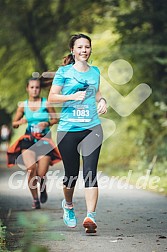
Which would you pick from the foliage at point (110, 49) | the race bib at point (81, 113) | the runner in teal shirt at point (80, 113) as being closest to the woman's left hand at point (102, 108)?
the runner in teal shirt at point (80, 113)

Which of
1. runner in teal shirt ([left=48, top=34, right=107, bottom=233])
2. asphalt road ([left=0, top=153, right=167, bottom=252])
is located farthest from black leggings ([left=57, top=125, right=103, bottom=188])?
asphalt road ([left=0, top=153, right=167, bottom=252])

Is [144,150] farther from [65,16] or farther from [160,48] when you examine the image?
[65,16]

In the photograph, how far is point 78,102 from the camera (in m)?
7.59

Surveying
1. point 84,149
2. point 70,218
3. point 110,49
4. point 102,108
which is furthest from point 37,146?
point 110,49

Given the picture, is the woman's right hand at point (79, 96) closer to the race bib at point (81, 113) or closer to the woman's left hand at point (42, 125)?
the race bib at point (81, 113)

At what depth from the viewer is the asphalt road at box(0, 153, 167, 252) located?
6602mm

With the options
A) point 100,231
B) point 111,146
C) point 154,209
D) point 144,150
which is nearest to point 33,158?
point 154,209

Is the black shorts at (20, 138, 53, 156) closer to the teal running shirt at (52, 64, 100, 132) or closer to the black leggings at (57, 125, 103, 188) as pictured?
the black leggings at (57, 125, 103, 188)

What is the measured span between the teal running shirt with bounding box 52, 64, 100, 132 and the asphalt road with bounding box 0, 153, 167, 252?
3.45ft

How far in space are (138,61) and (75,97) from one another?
397 inches

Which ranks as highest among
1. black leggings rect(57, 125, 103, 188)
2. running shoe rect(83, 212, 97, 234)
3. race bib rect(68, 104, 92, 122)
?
race bib rect(68, 104, 92, 122)

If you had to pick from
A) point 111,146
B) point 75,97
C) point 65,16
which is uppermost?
point 65,16

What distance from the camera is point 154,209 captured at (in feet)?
32.2

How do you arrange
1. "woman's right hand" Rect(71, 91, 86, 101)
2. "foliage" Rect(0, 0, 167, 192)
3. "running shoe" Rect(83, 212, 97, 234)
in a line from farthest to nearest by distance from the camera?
"foliage" Rect(0, 0, 167, 192)
"woman's right hand" Rect(71, 91, 86, 101)
"running shoe" Rect(83, 212, 97, 234)
